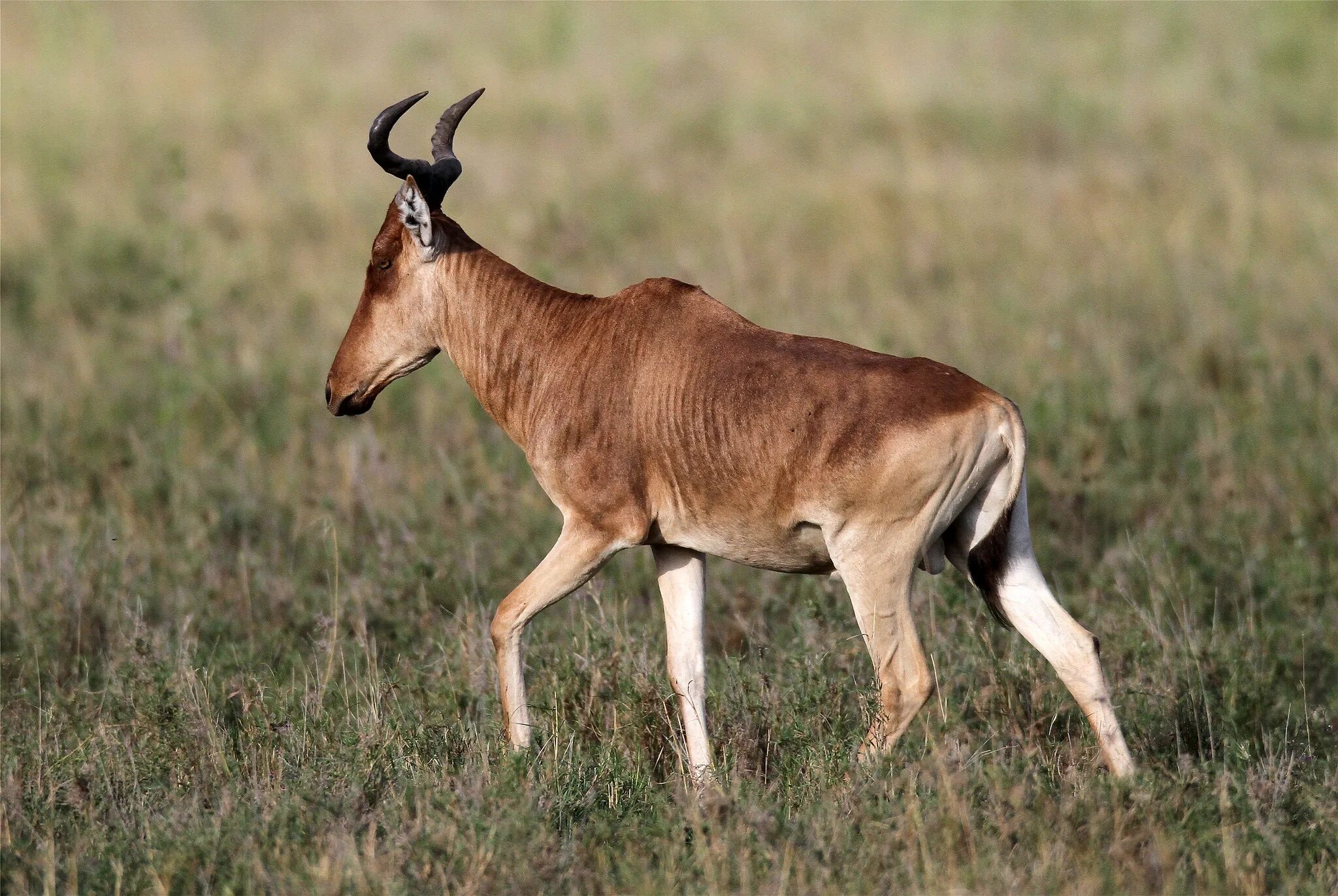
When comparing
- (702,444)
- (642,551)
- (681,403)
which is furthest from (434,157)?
(642,551)

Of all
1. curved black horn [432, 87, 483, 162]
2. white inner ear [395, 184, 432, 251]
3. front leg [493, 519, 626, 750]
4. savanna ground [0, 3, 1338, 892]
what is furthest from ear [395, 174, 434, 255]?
savanna ground [0, 3, 1338, 892]

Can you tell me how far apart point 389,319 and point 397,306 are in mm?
55

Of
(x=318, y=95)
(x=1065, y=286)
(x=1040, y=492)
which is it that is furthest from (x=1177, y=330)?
(x=318, y=95)

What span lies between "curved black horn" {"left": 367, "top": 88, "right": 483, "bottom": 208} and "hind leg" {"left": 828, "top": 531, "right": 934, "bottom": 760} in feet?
6.28

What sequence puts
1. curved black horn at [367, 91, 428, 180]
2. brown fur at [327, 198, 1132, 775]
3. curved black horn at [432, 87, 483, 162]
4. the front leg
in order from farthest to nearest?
1. curved black horn at [432, 87, 483, 162]
2. curved black horn at [367, 91, 428, 180]
3. the front leg
4. brown fur at [327, 198, 1132, 775]

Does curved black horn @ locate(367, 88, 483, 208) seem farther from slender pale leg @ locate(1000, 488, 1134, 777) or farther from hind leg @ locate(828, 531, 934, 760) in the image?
slender pale leg @ locate(1000, 488, 1134, 777)

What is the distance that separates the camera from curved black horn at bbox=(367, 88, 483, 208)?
5.59m

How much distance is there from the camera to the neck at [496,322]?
19.3ft

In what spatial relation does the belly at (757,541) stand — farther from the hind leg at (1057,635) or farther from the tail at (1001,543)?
the hind leg at (1057,635)

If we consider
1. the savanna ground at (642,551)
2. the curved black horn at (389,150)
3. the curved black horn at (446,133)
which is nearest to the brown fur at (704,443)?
the curved black horn at (389,150)

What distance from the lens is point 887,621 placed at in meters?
5.12

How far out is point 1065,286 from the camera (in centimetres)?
1163

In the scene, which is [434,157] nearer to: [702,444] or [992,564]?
[702,444]

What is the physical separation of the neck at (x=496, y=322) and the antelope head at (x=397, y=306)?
65mm
